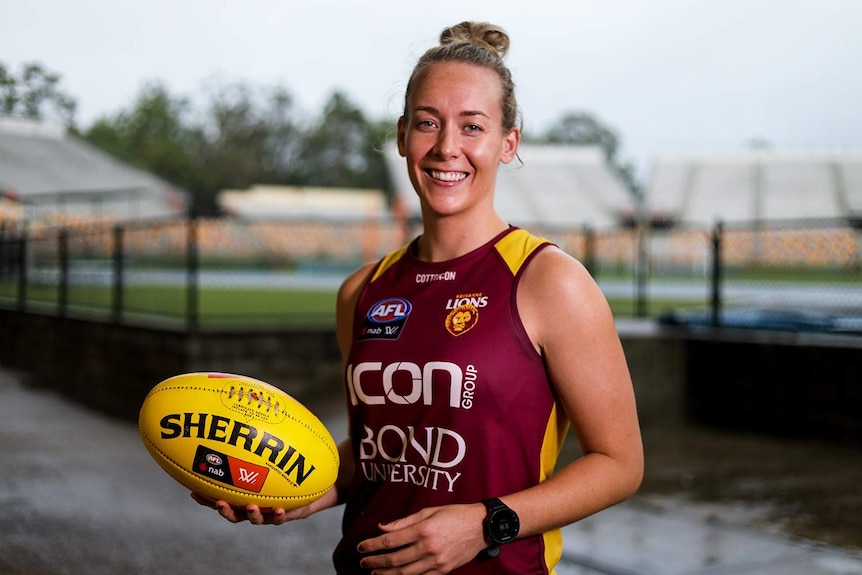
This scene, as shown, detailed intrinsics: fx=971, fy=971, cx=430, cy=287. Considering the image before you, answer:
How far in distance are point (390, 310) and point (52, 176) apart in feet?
10.3

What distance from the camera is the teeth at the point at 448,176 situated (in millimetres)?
1805

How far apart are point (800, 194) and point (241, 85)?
28.2 m

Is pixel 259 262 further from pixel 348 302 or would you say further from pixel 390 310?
pixel 390 310

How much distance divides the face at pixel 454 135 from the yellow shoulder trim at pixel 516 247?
84mm

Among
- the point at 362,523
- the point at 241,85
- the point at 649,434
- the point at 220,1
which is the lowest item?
the point at 649,434

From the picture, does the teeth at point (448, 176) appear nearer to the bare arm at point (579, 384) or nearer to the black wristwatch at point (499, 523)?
the bare arm at point (579, 384)

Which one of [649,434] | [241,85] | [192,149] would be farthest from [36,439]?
[241,85]

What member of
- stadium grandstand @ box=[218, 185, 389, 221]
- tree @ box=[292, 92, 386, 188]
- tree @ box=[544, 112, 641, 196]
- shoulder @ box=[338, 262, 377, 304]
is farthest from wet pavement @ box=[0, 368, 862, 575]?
tree @ box=[544, 112, 641, 196]

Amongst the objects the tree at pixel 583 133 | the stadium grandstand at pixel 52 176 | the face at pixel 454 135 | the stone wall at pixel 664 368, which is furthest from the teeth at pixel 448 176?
the tree at pixel 583 133

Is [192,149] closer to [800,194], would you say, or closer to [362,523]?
[362,523]

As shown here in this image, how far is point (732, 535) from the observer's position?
446 cm

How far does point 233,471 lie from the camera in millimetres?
1830

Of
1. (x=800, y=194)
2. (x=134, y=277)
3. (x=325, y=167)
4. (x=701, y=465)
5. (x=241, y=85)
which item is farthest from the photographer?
(x=325, y=167)

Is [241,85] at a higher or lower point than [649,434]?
higher
